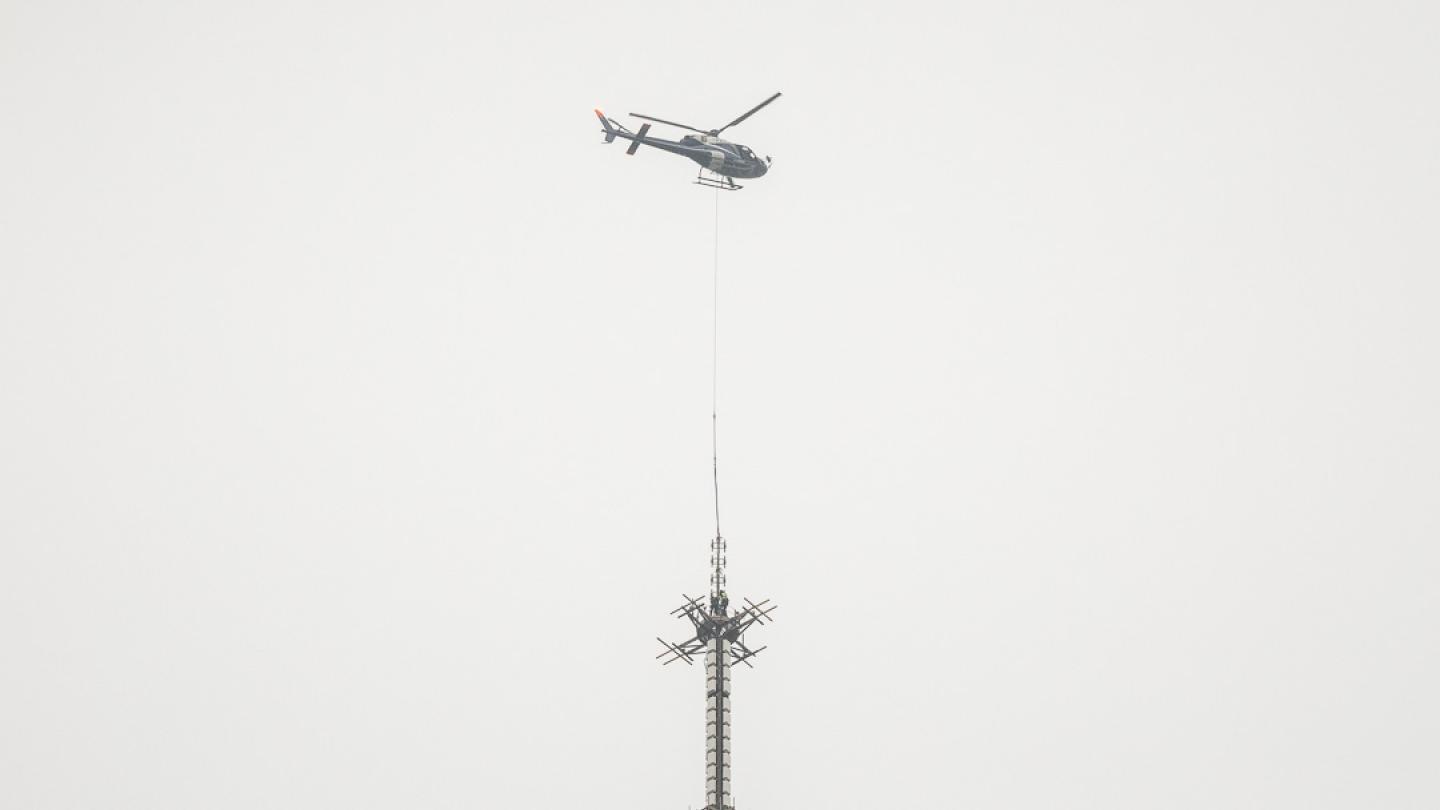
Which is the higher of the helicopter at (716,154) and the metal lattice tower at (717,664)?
the helicopter at (716,154)

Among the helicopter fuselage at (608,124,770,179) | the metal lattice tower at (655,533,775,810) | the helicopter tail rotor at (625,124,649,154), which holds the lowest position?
the metal lattice tower at (655,533,775,810)

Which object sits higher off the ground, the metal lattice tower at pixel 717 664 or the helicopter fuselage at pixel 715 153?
the helicopter fuselage at pixel 715 153

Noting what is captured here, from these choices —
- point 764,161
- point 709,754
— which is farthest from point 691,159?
point 709,754

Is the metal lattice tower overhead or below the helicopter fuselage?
below

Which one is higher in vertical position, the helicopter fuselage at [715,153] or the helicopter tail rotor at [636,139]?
the helicopter fuselage at [715,153]

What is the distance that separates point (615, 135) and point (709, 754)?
5665 cm

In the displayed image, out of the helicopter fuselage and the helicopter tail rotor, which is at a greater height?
the helicopter fuselage

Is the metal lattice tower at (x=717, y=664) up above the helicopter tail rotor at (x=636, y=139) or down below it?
below

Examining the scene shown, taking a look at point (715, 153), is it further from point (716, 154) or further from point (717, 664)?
point (717, 664)

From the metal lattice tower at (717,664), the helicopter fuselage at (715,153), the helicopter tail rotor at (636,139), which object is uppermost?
the helicopter fuselage at (715,153)

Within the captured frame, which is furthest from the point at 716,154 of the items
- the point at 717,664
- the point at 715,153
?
the point at 717,664

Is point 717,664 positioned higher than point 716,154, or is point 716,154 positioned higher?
point 716,154

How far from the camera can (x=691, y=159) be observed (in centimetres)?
13250

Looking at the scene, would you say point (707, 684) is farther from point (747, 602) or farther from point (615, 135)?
point (615, 135)
